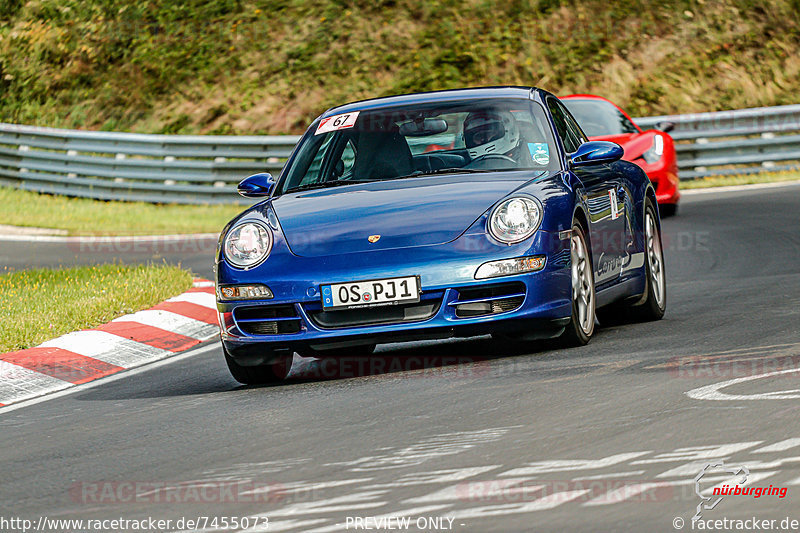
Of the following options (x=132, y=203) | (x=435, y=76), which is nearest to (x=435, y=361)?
(x=132, y=203)

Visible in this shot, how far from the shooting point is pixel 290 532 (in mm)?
4133

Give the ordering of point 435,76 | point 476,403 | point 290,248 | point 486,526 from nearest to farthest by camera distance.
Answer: point 486,526, point 476,403, point 290,248, point 435,76

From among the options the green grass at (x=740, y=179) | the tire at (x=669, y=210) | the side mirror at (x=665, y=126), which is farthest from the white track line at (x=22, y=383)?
the green grass at (x=740, y=179)

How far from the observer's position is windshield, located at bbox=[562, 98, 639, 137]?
15.8 meters

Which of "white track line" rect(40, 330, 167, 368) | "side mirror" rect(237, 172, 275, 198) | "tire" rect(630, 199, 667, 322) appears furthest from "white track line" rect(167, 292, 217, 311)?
"tire" rect(630, 199, 667, 322)

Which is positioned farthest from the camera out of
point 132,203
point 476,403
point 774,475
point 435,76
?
point 435,76

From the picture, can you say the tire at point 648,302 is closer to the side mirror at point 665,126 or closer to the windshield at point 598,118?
the windshield at point 598,118

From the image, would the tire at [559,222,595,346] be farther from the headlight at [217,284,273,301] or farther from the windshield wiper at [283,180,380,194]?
the headlight at [217,284,273,301]

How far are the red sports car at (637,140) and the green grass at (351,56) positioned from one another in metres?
9.37

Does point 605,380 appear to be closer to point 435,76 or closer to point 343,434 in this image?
point 343,434

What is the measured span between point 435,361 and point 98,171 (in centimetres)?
1741

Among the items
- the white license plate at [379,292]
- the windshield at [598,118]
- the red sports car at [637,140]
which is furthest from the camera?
the windshield at [598,118]

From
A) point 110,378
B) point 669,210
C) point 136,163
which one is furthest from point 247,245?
point 136,163

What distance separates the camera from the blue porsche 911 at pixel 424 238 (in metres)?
6.84
